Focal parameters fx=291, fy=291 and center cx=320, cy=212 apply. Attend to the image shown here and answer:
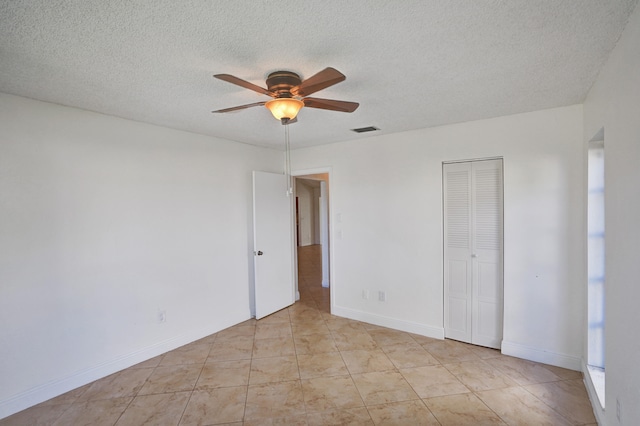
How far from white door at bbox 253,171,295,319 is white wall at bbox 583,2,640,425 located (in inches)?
135

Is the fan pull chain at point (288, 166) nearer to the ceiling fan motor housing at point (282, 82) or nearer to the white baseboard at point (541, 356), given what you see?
the ceiling fan motor housing at point (282, 82)

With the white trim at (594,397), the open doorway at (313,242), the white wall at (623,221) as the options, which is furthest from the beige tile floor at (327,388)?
the open doorway at (313,242)

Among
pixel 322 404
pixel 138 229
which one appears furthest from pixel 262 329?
pixel 138 229

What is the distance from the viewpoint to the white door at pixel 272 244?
4.01 metres

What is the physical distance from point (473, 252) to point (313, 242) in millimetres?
8169

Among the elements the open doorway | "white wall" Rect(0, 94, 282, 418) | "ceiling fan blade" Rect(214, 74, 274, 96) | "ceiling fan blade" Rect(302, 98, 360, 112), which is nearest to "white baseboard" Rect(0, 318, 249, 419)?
"white wall" Rect(0, 94, 282, 418)

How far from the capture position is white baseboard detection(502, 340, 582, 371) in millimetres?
2654

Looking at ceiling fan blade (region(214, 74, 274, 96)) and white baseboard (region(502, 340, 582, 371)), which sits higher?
ceiling fan blade (region(214, 74, 274, 96))

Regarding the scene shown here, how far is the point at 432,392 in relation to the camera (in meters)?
2.39

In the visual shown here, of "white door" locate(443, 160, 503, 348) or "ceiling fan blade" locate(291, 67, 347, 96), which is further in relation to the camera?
"white door" locate(443, 160, 503, 348)

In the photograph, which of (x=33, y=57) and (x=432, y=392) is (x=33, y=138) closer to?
(x=33, y=57)

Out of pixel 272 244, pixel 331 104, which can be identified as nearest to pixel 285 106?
pixel 331 104

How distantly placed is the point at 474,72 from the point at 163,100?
2359 mm

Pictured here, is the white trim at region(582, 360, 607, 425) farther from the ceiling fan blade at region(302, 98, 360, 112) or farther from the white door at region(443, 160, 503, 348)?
the ceiling fan blade at region(302, 98, 360, 112)
